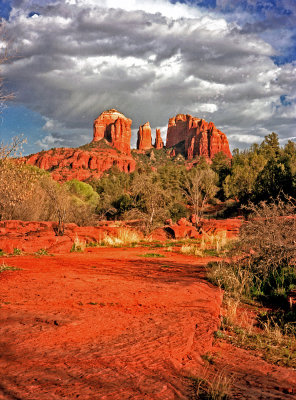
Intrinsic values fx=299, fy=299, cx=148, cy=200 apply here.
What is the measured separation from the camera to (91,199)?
34844 millimetres

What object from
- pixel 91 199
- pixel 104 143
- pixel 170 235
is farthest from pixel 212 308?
pixel 104 143

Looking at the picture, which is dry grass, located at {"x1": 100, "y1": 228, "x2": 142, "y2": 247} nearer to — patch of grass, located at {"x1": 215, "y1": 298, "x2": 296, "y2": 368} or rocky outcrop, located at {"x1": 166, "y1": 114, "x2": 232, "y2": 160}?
patch of grass, located at {"x1": 215, "y1": 298, "x2": 296, "y2": 368}

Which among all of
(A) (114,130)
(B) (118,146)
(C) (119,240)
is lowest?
(C) (119,240)

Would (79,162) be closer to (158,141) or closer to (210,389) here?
(158,141)

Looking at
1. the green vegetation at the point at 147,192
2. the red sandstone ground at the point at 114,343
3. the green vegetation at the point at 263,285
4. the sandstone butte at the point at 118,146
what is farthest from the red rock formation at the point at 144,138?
the red sandstone ground at the point at 114,343

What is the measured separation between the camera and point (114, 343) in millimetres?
3389

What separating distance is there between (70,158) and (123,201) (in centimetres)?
7694

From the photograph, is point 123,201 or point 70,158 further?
point 70,158

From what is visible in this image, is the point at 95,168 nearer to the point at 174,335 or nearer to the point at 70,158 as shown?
the point at 70,158

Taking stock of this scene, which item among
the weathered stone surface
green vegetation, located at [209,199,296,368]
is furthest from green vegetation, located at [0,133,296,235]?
the weathered stone surface

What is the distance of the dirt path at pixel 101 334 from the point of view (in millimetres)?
2535

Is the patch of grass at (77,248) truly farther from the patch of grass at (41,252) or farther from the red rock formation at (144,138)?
the red rock formation at (144,138)

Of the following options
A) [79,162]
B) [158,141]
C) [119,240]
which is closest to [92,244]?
[119,240]

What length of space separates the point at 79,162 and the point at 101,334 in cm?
9759
